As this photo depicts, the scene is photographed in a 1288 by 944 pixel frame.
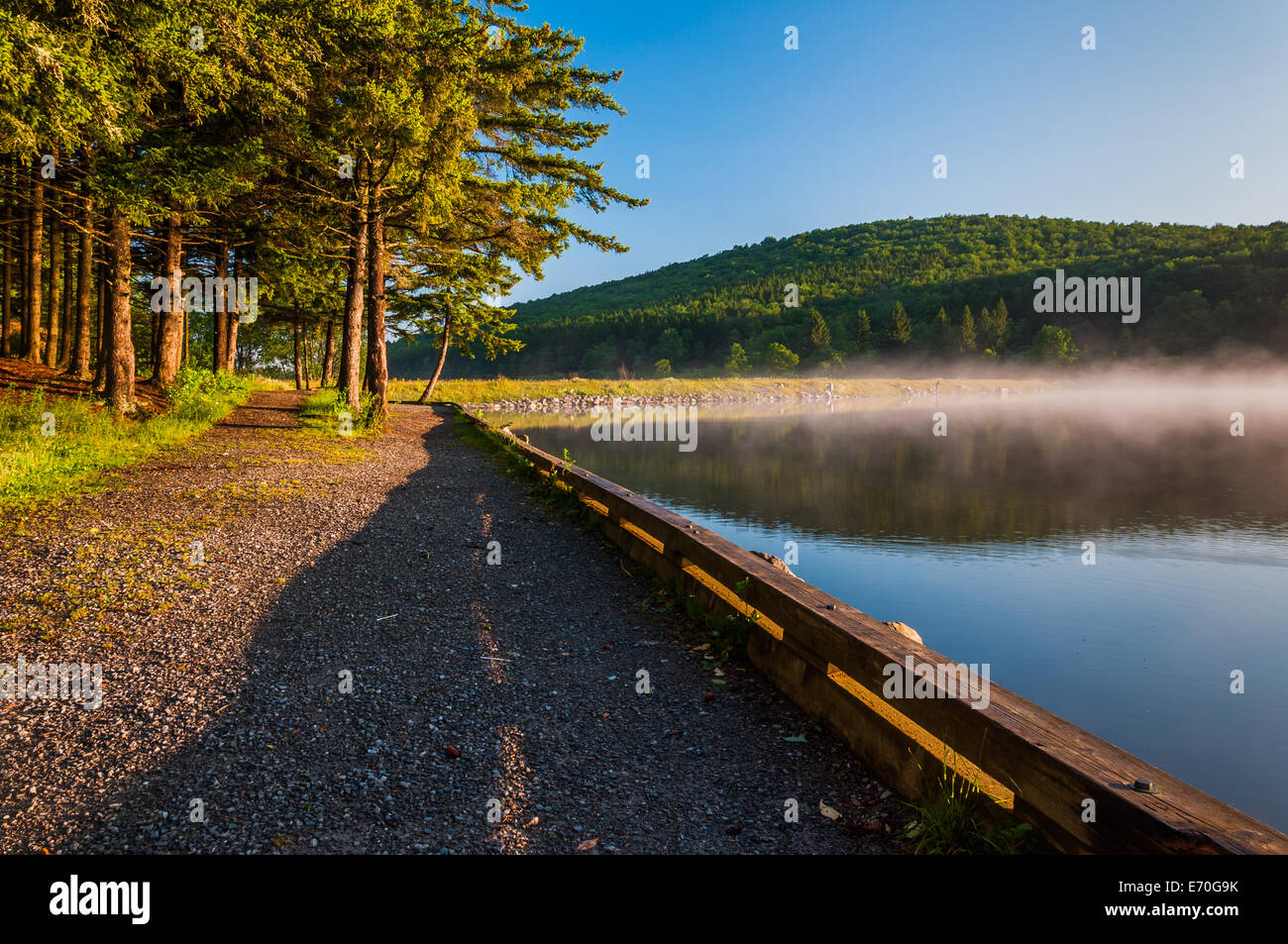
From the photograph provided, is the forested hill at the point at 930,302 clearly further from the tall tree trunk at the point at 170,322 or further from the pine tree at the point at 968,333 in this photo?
the tall tree trunk at the point at 170,322

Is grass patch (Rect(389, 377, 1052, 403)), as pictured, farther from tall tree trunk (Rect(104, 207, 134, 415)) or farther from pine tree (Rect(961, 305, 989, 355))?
tall tree trunk (Rect(104, 207, 134, 415))

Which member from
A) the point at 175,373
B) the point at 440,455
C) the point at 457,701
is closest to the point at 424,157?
the point at 440,455

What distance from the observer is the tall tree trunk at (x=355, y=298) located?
58.9 feet

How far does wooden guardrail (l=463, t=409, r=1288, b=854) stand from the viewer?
2.22 meters

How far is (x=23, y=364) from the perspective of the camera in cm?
2061

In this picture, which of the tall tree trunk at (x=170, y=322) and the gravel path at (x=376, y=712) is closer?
the gravel path at (x=376, y=712)

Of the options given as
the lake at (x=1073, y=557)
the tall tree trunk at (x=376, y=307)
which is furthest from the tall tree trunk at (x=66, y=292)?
the lake at (x=1073, y=557)

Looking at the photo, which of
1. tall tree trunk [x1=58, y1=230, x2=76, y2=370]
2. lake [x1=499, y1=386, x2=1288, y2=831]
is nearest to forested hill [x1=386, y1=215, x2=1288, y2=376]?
lake [x1=499, y1=386, x2=1288, y2=831]

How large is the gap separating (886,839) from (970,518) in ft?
39.8

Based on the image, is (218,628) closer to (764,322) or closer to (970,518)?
(970,518)

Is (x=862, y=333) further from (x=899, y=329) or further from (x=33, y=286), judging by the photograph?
(x=33, y=286)

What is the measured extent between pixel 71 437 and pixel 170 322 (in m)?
10.2

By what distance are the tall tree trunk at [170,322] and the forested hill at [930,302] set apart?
8352 centimetres

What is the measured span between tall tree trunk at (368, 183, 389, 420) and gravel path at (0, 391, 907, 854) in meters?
11.7
